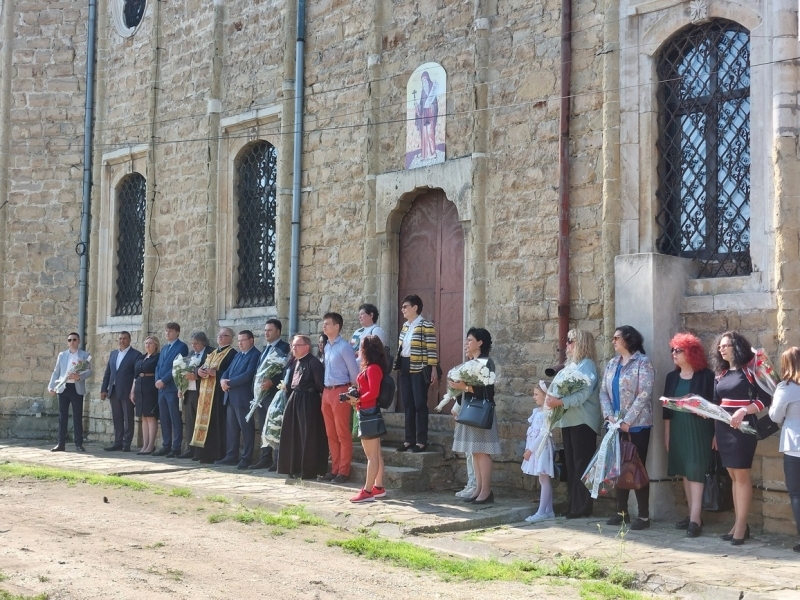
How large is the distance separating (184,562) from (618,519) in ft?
13.0

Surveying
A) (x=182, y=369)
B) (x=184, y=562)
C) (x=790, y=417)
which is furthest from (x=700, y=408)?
(x=182, y=369)

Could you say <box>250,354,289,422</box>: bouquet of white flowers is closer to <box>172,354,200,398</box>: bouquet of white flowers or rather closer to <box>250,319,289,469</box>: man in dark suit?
<box>250,319,289,469</box>: man in dark suit

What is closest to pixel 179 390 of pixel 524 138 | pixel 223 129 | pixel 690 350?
pixel 223 129

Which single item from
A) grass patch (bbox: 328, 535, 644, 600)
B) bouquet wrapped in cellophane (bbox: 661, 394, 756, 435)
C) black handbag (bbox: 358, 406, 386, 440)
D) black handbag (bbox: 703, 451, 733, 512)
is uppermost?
bouquet wrapped in cellophane (bbox: 661, 394, 756, 435)

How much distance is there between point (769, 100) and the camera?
30.2ft

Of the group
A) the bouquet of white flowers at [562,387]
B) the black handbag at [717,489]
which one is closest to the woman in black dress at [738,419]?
the black handbag at [717,489]

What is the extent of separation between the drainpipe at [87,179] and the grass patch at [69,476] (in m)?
4.91

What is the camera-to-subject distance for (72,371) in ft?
49.4

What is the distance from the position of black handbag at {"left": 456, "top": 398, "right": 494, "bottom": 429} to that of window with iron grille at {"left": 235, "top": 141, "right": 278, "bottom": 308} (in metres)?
5.30

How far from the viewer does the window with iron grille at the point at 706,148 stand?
9.63 m

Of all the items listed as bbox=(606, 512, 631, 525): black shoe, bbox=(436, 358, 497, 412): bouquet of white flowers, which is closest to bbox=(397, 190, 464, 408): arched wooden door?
bbox=(436, 358, 497, 412): bouquet of white flowers

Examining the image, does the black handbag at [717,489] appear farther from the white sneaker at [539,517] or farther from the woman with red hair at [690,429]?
the white sneaker at [539,517]

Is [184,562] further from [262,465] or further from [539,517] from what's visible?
[262,465]

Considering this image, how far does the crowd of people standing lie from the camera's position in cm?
838
